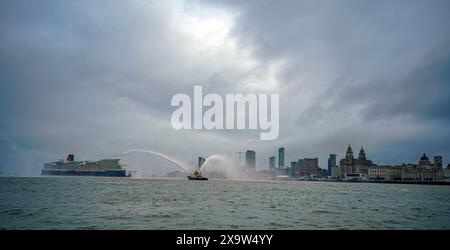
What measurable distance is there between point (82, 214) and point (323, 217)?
25.3 metres

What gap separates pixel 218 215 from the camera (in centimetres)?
3772
